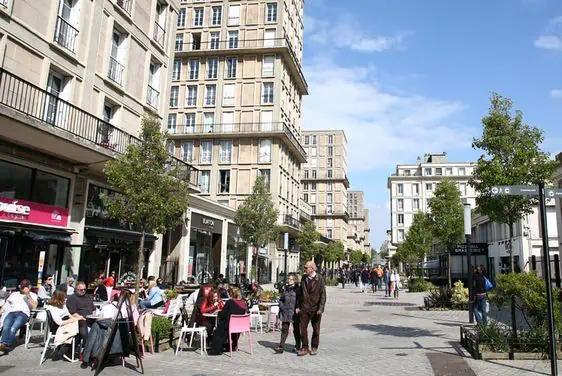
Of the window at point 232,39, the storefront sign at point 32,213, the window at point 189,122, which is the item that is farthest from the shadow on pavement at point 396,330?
the window at point 232,39

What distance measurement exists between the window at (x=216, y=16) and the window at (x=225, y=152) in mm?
13236

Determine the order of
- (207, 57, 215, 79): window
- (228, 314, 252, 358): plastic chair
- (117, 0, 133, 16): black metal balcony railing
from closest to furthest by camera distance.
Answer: (228, 314, 252, 358): plastic chair < (117, 0, 133, 16): black metal balcony railing < (207, 57, 215, 79): window

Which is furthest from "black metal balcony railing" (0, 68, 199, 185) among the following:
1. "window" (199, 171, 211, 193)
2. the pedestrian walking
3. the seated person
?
"window" (199, 171, 211, 193)

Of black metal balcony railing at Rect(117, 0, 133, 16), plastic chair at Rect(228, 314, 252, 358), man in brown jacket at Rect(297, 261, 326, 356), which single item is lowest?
plastic chair at Rect(228, 314, 252, 358)

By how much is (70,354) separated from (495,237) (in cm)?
4515

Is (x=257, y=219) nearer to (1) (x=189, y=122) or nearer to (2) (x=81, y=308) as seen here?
(2) (x=81, y=308)

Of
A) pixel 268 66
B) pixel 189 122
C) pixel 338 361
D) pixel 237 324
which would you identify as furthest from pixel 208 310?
pixel 189 122

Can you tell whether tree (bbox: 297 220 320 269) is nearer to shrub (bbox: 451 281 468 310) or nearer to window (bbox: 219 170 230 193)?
window (bbox: 219 170 230 193)

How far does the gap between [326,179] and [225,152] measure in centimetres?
5337

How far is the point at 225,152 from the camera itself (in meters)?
48.5

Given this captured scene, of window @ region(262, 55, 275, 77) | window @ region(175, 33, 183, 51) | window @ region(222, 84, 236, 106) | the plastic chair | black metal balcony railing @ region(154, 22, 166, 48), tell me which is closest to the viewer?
the plastic chair

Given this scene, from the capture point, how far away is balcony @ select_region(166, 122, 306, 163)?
153 ft

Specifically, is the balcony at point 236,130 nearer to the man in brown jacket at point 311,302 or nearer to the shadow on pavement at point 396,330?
the shadow on pavement at point 396,330

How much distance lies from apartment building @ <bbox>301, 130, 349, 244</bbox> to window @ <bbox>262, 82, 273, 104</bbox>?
2069 inches
